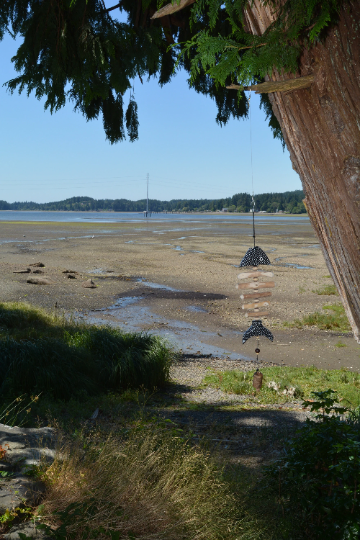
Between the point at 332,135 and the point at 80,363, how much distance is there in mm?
7217

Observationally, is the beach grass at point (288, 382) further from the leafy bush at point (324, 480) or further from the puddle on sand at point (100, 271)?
the puddle on sand at point (100, 271)

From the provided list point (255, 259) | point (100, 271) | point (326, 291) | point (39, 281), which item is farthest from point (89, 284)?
point (255, 259)

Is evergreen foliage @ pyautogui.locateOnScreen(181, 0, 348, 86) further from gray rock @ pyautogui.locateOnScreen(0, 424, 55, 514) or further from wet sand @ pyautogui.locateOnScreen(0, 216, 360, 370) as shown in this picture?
wet sand @ pyautogui.locateOnScreen(0, 216, 360, 370)

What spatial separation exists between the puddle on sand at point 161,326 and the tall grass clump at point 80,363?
7.55 ft

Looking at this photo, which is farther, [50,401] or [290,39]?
[50,401]

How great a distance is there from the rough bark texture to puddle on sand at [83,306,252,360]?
32.0 ft

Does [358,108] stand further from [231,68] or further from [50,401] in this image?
[50,401]

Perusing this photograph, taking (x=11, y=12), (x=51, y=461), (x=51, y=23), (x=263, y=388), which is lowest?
(x=263, y=388)

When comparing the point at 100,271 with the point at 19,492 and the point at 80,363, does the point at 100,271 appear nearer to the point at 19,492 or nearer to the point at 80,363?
the point at 80,363

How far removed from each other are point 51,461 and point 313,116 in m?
3.39

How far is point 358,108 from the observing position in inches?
71.1

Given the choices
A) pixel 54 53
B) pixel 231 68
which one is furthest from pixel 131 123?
pixel 231 68

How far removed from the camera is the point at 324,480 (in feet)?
11.1

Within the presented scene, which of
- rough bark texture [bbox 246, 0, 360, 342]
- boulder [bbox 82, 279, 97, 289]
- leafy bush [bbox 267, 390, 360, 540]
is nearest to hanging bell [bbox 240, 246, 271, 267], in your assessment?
leafy bush [bbox 267, 390, 360, 540]
